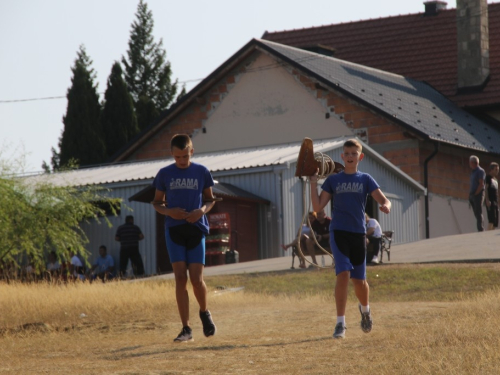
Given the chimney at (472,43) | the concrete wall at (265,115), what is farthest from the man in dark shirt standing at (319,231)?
the chimney at (472,43)

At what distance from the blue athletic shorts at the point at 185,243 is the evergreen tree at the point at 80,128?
37.3m

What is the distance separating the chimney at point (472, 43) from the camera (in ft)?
135

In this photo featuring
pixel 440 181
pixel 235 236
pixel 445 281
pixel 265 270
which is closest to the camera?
pixel 445 281

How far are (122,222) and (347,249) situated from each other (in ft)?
64.1

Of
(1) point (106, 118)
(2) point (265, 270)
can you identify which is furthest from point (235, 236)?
(1) point (106, 118)

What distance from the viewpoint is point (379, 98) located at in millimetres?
36906

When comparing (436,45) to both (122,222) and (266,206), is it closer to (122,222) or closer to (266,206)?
(266,206)

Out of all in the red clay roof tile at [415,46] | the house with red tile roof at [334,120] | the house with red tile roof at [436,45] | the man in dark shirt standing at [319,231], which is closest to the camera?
the man in dark shirt standing at [319,231]

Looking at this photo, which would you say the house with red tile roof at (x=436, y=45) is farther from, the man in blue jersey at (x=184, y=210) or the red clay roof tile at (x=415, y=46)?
the man in blue jersey at (x=184, y=210)

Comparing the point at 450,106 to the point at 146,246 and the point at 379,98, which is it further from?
the point at 146,246

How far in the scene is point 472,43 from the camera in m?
41.2

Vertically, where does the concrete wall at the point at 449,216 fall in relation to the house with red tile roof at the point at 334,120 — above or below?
below

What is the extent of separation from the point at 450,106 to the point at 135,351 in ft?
104

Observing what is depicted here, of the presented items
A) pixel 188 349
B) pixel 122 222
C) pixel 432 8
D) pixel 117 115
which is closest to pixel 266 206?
pixel 122 222
